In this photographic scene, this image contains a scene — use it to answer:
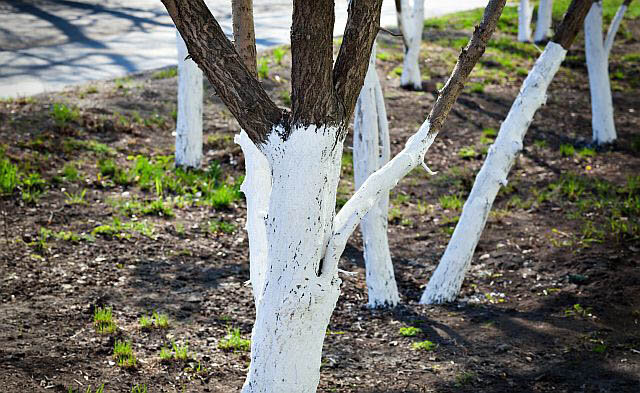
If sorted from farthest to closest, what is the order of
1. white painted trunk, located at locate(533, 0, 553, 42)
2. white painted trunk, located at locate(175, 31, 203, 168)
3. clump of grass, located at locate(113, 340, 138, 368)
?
1. white painted trunk, located at locate(533, 0, 553, 42)
2. white painted trunk, located at locate(175, 31, 203, 168)
3. clump of grass, located at locate(113, 340, 138, 368)

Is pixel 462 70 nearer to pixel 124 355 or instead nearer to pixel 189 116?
pixel 124 355

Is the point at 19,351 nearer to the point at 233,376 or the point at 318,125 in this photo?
the point at 233,376

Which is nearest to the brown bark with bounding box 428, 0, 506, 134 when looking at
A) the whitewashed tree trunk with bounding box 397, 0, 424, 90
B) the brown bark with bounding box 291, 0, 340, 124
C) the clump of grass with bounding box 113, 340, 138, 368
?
the brown bark with bounding box 291, 0, 340, 124

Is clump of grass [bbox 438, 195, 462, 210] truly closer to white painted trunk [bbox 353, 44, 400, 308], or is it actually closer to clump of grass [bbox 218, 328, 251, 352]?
white painted trunk [bbox 353, 44, 400, 308]

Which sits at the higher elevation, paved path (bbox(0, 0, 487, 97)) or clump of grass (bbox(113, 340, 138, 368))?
paved path (bbox(0, 0, 487, 97))

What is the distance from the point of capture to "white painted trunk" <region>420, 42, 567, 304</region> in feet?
17.0

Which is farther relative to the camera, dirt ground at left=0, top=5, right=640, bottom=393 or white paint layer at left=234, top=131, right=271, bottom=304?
dirt ground at left=0, top=5, right=640, bottom=393

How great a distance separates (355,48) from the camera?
119 inches

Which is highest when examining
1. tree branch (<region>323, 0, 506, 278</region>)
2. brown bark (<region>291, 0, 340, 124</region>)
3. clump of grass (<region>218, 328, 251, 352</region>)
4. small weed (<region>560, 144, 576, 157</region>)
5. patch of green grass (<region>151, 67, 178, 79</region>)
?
brown bark (<region>291, 0, 340, 124</region>)

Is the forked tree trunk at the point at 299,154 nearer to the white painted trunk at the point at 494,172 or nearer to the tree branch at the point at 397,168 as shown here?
the tree branch at the point at 397,168

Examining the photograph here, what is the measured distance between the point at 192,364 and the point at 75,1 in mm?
12945

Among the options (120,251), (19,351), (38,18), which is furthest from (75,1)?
(19,351)

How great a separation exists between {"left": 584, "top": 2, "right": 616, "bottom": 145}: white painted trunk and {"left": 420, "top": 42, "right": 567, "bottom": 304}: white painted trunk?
3784 mm

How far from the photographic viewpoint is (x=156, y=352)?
450cm
